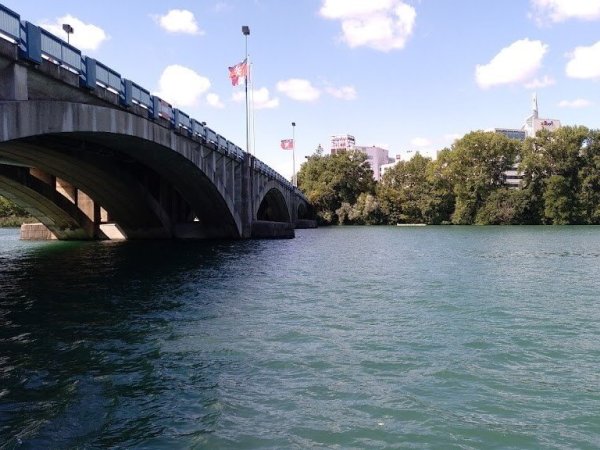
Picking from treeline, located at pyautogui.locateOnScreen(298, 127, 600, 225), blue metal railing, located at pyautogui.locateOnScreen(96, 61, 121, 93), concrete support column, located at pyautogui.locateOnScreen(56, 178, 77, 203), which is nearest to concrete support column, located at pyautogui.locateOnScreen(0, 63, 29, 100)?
blue metal railing, located at pyautogui.locateOnScreen(96, 61, 121, 93)

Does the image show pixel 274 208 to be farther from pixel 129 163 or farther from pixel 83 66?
pixel 83 66

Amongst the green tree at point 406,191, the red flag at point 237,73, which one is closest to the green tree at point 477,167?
the green tree at point 406,191

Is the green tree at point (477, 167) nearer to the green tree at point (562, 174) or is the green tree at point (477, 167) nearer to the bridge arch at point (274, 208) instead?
the green tree at point (562, 174)

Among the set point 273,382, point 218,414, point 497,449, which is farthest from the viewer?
point 273,382

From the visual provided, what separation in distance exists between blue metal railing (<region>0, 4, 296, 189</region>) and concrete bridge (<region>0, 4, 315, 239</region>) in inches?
1.6

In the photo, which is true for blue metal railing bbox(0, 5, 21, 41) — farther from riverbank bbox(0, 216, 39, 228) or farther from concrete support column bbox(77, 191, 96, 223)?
riverbank bbox(0, 216, 39, 228)

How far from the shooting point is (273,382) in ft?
28.6

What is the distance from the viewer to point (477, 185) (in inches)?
4072

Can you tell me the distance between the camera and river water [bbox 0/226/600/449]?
6.88m

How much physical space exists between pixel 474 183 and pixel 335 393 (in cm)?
10184

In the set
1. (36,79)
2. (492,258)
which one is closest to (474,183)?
(492,258)

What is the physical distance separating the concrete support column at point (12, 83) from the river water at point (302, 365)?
6009 millimetres

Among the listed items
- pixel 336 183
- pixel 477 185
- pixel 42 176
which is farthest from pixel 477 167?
pixel 42 176

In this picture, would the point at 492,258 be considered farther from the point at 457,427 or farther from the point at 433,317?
the point at 457,427
